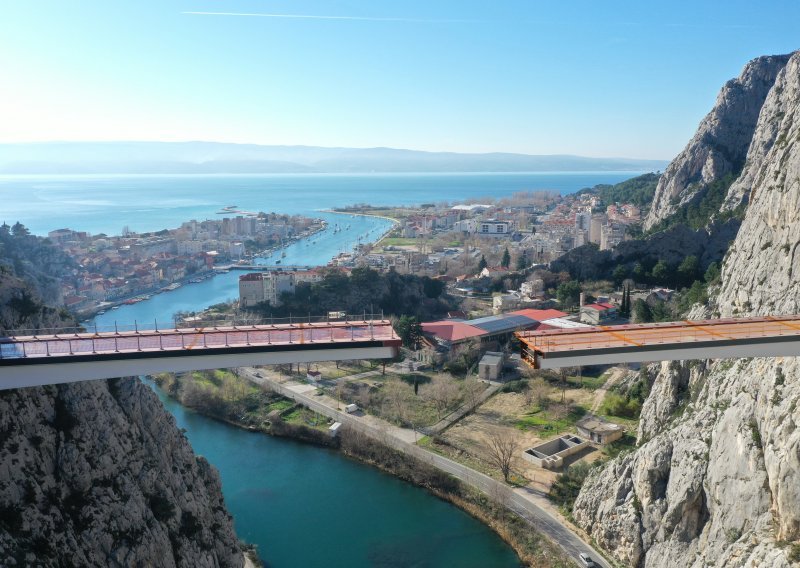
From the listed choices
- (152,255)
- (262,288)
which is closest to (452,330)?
(262,288)

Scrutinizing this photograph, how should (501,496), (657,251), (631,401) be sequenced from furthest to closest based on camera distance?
(657,251), (631,401), (501,496)

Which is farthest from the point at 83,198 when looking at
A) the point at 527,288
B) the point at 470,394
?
the point at 470,394

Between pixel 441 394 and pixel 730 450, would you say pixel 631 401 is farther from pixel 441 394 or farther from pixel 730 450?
pixel 730 450

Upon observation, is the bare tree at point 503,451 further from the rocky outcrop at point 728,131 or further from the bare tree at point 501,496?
the rocky outcrop at point 728,131

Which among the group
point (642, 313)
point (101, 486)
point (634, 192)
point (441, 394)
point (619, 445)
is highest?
point (634, 192)

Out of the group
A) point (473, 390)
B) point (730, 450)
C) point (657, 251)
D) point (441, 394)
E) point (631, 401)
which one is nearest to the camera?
point (730, 450)

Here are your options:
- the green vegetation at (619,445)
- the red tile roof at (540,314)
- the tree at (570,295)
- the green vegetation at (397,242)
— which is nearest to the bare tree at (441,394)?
the green vegetation at (619,445)

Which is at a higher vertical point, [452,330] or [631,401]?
[452,330]

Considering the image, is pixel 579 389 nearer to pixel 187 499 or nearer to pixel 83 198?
pixel 187 499
